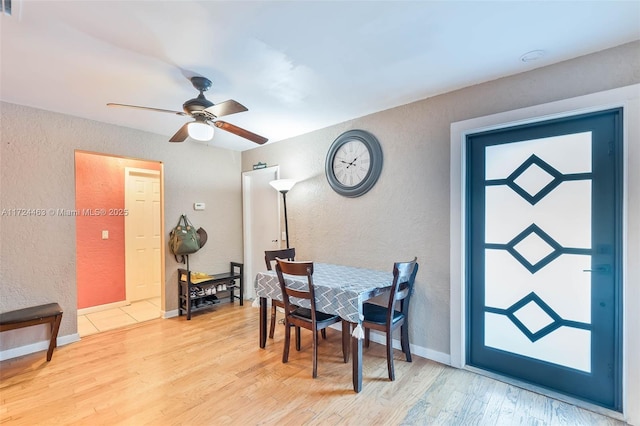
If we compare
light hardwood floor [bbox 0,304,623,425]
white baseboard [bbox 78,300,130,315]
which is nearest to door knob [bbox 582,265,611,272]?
light hardwood floor [bbox 0,304,623,425]

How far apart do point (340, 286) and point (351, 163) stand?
152cm

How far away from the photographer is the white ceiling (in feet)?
5.17

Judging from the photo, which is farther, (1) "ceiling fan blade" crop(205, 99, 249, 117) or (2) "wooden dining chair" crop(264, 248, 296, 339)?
(2) "wooden dining chair" crop(264, 248, 296, 339)

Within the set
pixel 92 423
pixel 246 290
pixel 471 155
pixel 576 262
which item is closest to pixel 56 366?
pixel 92 423

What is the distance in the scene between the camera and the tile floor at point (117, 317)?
3.52m

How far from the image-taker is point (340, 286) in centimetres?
238

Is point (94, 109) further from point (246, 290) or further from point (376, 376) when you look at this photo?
point (376, 376)

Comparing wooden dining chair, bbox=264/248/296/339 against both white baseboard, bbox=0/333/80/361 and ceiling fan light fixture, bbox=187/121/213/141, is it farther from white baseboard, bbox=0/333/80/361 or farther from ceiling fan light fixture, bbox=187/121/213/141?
white baseboard, bbox=0/333/80/361

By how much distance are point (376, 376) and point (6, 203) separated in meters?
3.81

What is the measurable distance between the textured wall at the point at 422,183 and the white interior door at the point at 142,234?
292 cm

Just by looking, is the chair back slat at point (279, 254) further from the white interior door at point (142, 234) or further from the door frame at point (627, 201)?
the white interior door at point (142, 234)

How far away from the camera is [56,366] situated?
259 cm

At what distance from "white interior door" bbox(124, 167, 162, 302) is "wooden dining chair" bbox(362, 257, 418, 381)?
12.6ft

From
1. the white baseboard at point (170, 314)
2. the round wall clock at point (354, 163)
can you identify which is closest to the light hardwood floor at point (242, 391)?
the white baseboard at point (170, 314)
